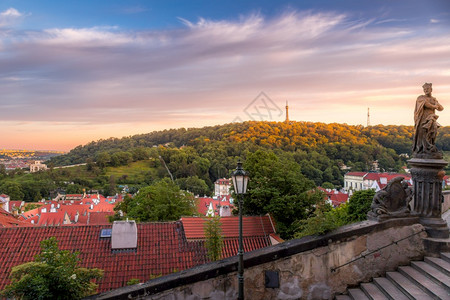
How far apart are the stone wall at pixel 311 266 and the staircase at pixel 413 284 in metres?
0.17

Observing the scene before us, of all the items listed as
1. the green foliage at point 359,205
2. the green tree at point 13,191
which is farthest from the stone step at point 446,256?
the green tree at point 13,191

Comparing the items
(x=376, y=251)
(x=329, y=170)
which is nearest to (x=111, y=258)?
(x=376, y=251)

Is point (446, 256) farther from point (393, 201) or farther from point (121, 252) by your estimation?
point (121, 252)

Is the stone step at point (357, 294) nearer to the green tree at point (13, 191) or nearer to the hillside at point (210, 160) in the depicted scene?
the hillside at point (210, 160)

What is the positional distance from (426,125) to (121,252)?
45.7 feet

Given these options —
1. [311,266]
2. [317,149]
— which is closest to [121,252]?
[311,266]

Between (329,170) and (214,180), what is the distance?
31745mm

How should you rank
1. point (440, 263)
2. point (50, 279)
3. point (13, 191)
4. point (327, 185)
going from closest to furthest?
point (50, 279), point (440, 263), point (327, 185), point (13, 191)

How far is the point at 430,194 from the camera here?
6.35 m

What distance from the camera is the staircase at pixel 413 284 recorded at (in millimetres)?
5078

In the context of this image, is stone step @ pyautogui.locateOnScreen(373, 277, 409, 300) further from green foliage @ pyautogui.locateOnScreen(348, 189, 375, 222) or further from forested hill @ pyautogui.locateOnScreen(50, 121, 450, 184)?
forested hill @ pyautogui.locateOnScreen(50, 121, 450, 184)

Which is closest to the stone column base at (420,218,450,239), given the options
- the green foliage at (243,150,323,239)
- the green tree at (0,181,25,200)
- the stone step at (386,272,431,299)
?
the stone step at (386,272,431,299)

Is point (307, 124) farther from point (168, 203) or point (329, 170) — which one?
point (168, 203)

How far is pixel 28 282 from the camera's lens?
15.9 feet
